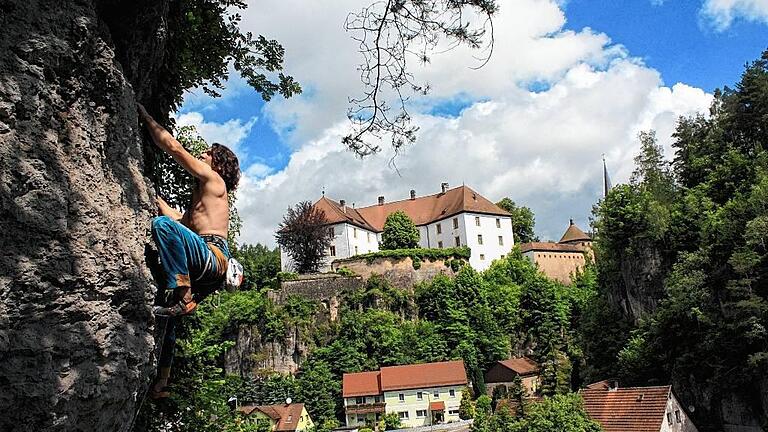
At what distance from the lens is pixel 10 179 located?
8.21 ft

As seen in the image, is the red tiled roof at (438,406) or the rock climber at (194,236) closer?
the rock climber at (194,236)

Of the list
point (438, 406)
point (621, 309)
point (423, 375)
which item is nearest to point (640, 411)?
point (621, 309)

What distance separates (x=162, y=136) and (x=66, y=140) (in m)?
0.92

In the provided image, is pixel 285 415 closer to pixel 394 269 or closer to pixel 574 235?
pixel 394 269

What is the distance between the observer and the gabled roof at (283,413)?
142 feet

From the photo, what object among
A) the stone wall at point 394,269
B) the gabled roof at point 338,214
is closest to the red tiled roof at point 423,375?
the stone wall at point 394,269

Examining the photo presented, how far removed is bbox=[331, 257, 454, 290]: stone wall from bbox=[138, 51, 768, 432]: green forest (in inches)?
50.4

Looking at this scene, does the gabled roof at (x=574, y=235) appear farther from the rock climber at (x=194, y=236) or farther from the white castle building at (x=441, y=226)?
the rock climber at (x=194, y=236)

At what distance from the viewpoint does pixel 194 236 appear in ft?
11.0

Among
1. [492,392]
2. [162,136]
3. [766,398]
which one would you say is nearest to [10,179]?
[162,136]

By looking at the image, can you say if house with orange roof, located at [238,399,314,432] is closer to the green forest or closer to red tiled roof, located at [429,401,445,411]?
the green forest

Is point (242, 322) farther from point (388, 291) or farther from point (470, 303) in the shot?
point (470, 303)

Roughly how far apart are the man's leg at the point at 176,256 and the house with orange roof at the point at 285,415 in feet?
135

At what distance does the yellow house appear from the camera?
4317 cm
